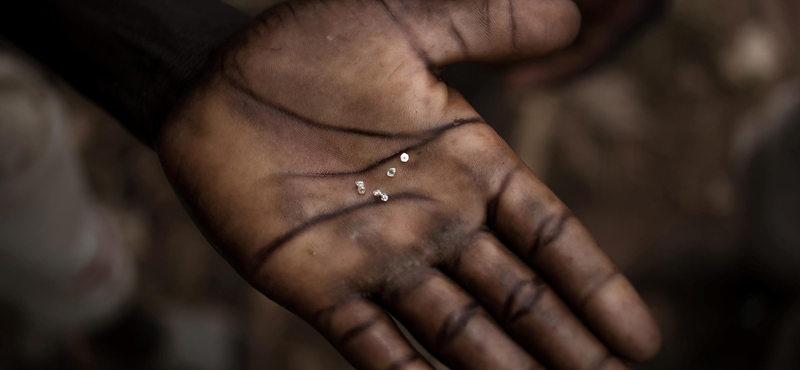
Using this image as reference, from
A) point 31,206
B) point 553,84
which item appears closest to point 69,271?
point 31,206

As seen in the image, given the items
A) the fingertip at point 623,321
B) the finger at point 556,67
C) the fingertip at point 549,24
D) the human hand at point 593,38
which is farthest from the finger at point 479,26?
the finger at point 556,67

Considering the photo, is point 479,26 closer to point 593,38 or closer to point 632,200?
point 593,38

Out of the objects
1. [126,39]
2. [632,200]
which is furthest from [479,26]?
[632,200]

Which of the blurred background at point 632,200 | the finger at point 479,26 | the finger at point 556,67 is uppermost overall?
the finger at point 479,26

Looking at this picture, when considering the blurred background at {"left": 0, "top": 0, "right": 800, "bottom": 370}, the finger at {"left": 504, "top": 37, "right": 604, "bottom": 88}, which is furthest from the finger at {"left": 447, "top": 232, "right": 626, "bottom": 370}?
the finger at {"left": 504, "top": 37, "right": 604, "bottom": 88}

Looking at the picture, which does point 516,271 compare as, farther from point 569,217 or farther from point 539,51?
point 539,51

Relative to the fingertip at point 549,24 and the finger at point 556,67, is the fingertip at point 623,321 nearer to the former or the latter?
the fingertip at point 549,24
